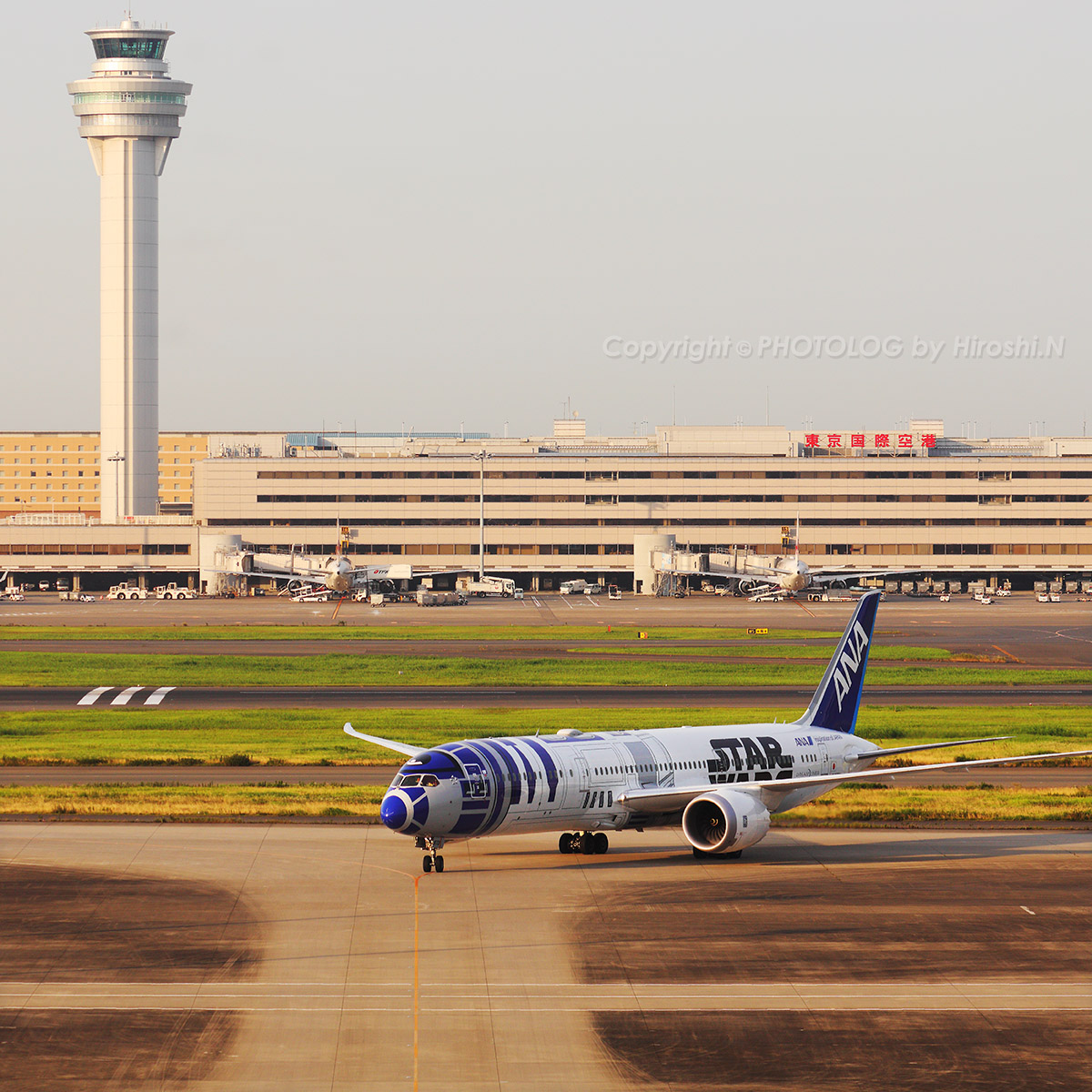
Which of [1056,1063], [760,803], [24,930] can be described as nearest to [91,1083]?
[24,930]

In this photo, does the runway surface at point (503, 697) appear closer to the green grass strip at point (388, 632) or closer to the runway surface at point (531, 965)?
the runway surface at point (531, 965)

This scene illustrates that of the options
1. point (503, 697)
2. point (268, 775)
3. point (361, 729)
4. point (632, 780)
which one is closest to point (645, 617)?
point (503, 697)

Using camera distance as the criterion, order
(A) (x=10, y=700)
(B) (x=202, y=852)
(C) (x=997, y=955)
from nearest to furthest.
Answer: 1. (C) (x=997, y=955)
2. (B) (x=202, y=852)
3. (A) (x=10, y=700)

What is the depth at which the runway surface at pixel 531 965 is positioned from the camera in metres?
24.2

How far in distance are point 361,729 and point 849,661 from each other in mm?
26927

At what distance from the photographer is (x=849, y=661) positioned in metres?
48.5

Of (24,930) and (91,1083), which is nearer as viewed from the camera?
(91,1083)

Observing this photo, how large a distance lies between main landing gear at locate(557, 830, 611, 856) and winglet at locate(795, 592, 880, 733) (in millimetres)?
9462

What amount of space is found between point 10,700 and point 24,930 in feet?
162

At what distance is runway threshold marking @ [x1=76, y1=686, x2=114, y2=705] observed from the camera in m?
77.6

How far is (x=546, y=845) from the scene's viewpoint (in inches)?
1679

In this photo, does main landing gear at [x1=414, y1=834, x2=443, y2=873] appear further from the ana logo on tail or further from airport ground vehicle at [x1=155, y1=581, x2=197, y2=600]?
airport ground vehicle at [x1=155, y1=581, x2=197, y2=600]

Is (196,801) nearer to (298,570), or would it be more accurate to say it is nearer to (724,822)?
(724,822)

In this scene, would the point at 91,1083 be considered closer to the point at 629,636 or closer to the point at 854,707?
the point at 854,707
